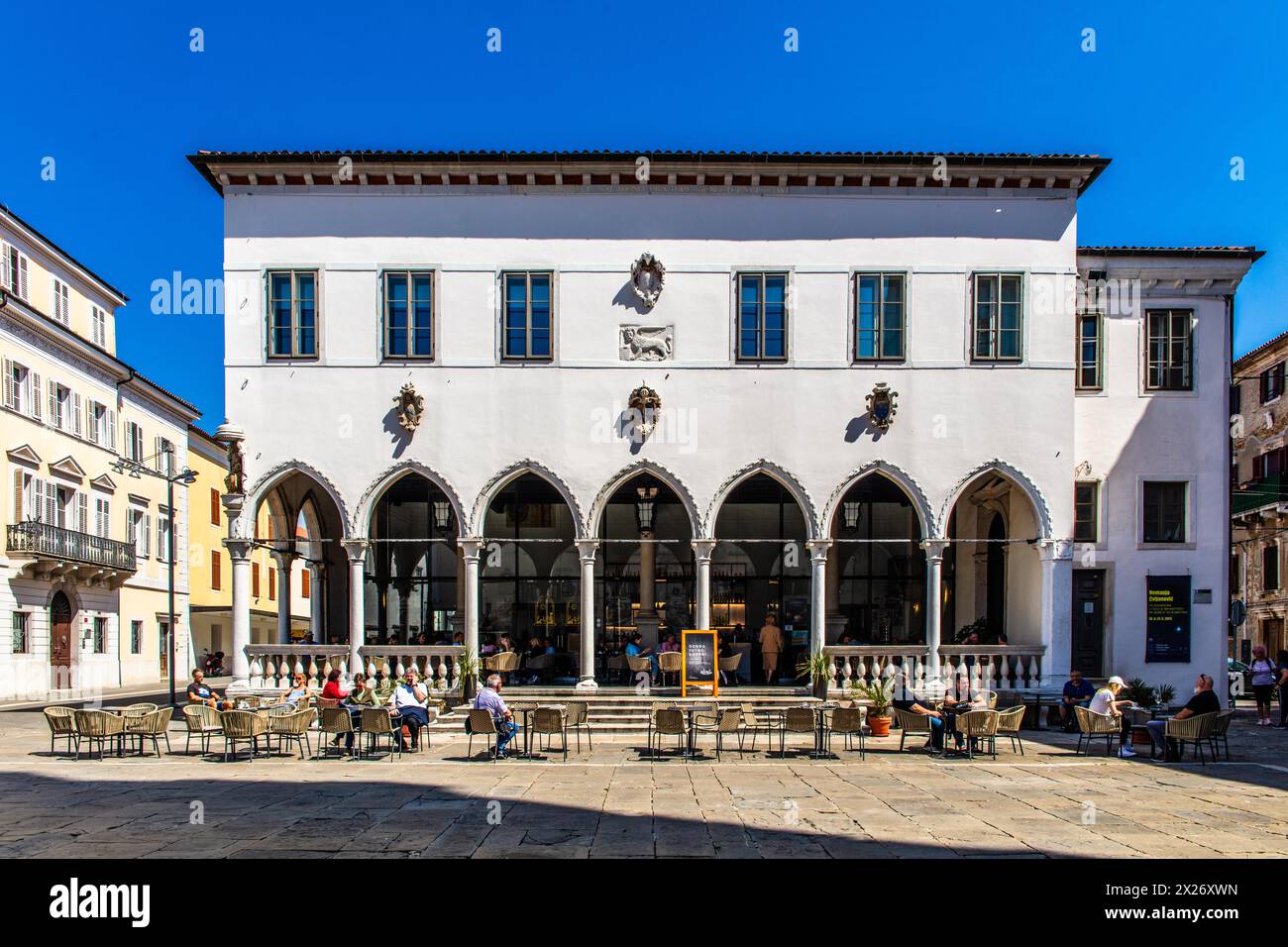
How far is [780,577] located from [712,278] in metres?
8.39

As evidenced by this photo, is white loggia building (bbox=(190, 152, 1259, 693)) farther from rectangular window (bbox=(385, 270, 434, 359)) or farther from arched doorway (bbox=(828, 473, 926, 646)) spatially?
arched doorway (bbox=(828, 473, 926, 646))

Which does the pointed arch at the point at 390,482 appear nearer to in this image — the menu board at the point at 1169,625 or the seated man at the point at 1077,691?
the seated man at the point at 1077,691

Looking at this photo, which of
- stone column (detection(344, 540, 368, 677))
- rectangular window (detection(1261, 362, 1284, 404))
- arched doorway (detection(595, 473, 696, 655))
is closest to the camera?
stone column (detection(344, 540, 368, 677))

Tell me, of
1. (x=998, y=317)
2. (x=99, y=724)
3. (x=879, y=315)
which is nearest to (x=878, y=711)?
(x=879, y=315)

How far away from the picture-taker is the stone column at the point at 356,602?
2147cm

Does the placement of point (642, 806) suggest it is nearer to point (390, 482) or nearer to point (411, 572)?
A: point (390, 482)

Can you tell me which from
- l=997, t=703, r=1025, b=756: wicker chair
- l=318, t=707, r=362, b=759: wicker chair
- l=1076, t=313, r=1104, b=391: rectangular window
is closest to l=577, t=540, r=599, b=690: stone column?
l=318, t=707, r=362, b=759: wicker chair

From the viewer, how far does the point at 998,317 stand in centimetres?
2227

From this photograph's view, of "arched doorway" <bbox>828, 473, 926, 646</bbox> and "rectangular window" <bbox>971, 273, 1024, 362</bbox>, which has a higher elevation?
"rectangular window" <bbox>971, 273, 1024, 362</bbox>

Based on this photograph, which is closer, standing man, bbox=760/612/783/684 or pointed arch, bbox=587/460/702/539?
pointed arch, bbox=587/460/702/539

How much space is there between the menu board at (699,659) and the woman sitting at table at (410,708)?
5.32 meters

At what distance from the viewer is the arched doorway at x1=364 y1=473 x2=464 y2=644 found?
26.6 m

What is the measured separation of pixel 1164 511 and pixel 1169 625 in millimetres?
2595

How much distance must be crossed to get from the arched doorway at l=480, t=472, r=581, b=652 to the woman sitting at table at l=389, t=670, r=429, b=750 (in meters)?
7.99
